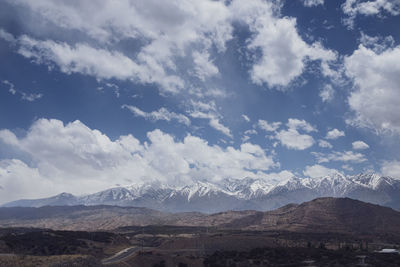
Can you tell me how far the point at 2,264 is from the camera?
70.6 metres

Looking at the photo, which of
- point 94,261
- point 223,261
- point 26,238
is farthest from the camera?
point 26,238

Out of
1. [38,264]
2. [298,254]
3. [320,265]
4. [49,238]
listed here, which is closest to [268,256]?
[298,254]

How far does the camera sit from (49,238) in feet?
433

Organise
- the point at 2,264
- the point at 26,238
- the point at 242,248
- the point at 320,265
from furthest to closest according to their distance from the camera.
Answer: the point at 242,248, the point at 26,238, the point at 320,265, the point at 2,264

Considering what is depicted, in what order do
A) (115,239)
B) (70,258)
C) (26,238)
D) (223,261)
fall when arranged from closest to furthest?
(70,258) < (223,261) < (26,238) < (115,239)

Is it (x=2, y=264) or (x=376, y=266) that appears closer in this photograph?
(x=2, y=264)

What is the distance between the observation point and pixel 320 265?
91.4 meters

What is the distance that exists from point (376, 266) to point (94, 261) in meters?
69.8

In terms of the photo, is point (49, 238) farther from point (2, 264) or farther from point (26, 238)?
point (2, 264)

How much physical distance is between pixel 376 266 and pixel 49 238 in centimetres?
11054

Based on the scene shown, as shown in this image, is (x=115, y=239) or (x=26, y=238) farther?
(x=115, y=239)

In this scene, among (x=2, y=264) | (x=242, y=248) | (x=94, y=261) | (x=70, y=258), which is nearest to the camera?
(x=2, y=264)

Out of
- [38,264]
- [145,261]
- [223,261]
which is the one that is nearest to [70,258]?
[38,264]

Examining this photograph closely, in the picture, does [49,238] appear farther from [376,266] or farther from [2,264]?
[376,266]
